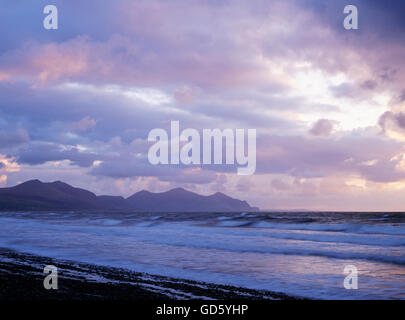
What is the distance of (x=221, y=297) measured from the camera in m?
8.03

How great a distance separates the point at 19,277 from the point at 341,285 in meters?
9.33

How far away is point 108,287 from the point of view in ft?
28.3

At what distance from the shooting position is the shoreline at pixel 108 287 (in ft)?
25.2

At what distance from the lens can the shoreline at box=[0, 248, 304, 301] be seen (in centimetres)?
769
